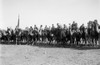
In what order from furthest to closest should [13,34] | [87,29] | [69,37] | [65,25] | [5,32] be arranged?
[5,32]
[13,34]
[65,25]
[69,37]
[87,29]

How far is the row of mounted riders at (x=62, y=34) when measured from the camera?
47.7 metres

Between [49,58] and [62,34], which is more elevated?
[62,34]

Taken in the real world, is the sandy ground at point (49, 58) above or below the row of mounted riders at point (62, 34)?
below

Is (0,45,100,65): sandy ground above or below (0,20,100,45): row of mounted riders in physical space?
below

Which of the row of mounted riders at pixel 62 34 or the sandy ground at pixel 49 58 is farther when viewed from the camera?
the row of mounted riders at pixel 62 34

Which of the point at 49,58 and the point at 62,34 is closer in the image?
the point at 49,58

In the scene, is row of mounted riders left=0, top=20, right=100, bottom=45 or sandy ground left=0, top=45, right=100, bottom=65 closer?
sandy ground left=0, top=45, right=100, bottom=65

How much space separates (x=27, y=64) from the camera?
14062 millimetres

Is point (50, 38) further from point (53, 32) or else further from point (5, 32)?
point (5, 32)

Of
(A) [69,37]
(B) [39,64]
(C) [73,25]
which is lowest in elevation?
(B) [39,64]

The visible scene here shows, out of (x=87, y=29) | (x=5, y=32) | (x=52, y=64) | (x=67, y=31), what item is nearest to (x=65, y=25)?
(x=67, y=31)

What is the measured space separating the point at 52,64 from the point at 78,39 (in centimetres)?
3819

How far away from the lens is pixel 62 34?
174 ft

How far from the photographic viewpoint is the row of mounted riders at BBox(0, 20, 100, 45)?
157 ft
